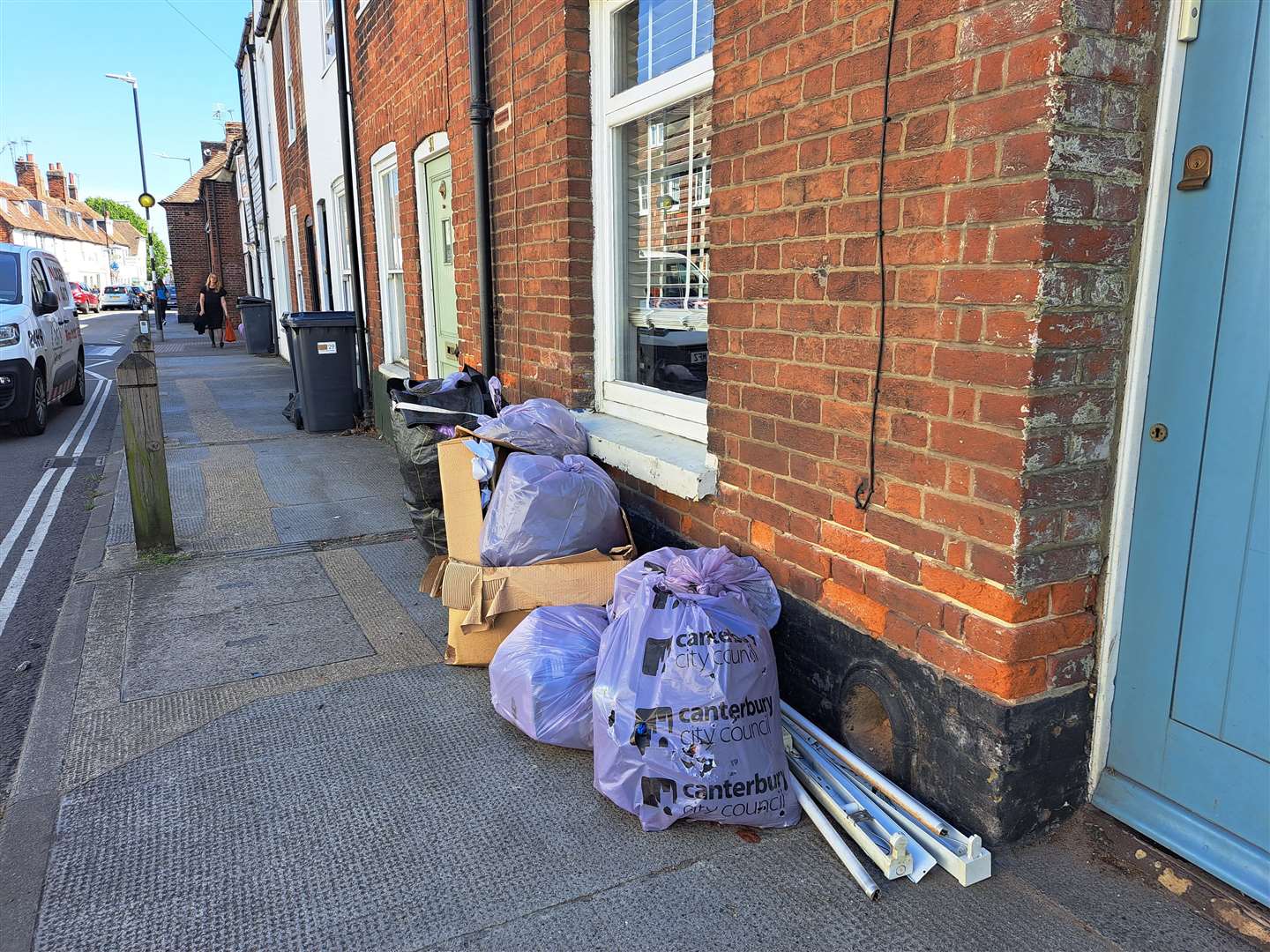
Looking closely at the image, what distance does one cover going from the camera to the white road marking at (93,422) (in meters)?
9.33

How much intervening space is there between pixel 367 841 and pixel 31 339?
9.46 metres

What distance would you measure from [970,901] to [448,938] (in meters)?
1.28

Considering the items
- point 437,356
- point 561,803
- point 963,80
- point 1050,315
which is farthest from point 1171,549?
point 437,356

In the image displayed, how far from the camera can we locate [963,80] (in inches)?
82.7

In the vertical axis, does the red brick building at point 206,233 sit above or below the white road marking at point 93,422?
above

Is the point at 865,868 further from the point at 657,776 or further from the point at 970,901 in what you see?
the point at 657,776

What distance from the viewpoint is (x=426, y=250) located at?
692 cm

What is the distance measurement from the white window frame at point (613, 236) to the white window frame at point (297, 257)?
11.8 metres

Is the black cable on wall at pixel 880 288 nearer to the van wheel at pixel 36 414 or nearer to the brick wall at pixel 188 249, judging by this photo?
the van wheel at pixel 36 414

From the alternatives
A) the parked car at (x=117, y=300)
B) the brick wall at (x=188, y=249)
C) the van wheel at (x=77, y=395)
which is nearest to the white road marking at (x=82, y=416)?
the van wheel at (x=77, y=395)

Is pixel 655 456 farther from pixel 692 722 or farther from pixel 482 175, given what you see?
pixel 482 175

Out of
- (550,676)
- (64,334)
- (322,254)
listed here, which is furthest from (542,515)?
(64,334)

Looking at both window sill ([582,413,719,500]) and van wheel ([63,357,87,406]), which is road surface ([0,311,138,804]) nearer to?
Answer: van wheel ([63,357,87,406])

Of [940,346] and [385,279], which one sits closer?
[940,346]
